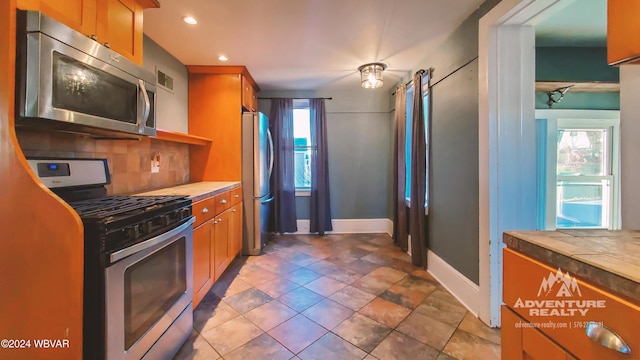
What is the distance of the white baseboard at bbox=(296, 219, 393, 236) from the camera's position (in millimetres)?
4160

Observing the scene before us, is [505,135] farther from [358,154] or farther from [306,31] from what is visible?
[358,154]

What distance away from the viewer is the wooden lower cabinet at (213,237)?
186 centimetres

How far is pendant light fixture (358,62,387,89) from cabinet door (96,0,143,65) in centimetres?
220

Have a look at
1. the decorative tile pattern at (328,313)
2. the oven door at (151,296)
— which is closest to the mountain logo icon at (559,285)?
the decorative tile pattern at (328,313)

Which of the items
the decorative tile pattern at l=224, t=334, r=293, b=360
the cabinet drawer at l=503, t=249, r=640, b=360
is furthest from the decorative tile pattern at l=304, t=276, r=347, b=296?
the cabinet drawer at l=503, t=249, r=640, b=360

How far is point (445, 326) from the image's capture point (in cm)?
174

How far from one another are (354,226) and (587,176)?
2879 mm

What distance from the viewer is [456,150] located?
85.3 inches

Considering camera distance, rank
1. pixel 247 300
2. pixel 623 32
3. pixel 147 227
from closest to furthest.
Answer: pixel 623 32 → pixel 147 227 → pixel 247 300

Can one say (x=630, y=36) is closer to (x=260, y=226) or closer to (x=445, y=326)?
(x=445, y=326)

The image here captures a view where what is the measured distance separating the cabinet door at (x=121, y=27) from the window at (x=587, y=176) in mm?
3856

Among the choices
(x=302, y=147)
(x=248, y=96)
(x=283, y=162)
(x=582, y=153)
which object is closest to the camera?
(x=582, y=153)

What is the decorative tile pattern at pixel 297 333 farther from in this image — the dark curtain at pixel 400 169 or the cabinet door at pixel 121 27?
the cabinet door at pixel 121 27

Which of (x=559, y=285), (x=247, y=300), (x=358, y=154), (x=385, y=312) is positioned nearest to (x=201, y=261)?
(x=247, y=300)
